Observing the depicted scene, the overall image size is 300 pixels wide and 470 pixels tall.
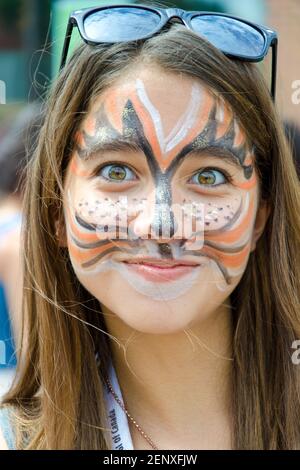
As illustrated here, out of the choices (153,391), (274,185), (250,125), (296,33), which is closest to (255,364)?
(153,391)

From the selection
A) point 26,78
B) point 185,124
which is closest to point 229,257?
point 185,124

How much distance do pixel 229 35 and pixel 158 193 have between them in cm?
44

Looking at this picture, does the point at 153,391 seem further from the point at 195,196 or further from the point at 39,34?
the point at 39,34

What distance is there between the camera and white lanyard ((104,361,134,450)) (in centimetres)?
170

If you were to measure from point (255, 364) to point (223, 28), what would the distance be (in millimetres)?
819

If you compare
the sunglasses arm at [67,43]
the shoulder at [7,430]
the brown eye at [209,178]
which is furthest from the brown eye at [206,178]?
the shoulder at [7,430]

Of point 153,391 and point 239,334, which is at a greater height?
point 239,334

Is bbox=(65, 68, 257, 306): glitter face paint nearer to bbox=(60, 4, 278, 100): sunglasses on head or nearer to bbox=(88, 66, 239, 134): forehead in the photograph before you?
bbox=(88, 66, 239, 134): forehead

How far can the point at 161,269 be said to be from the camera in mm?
1634

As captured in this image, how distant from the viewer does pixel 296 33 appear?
13.8 feet

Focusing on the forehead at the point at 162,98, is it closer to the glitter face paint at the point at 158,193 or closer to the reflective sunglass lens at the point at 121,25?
the glitter face paint at the point at 158,193

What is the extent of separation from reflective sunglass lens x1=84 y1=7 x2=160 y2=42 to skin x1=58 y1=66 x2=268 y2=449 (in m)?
0.12

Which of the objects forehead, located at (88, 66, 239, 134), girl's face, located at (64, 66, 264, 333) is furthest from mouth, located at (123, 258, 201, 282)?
forehead, located at (88, 66, 239, 134)
